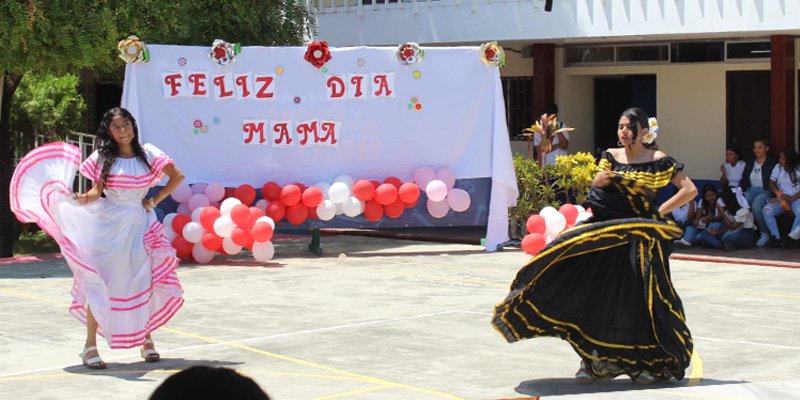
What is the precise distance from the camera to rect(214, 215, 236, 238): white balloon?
14641 mm

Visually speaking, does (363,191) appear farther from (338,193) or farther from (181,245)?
(181,245)

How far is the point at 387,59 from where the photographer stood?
1627cm

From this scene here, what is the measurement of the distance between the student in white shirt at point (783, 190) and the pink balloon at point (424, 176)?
4360 millimetres

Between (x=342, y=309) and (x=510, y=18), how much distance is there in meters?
8.99

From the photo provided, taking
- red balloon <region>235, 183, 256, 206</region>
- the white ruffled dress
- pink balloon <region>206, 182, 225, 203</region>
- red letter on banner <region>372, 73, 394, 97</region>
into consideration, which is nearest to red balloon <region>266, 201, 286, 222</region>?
red balloon <region>235, 183, 256, 206</region>

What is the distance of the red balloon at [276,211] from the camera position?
1565 cm

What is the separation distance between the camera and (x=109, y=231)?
870 centimetres

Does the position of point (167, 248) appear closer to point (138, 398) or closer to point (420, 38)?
point (138, 398)

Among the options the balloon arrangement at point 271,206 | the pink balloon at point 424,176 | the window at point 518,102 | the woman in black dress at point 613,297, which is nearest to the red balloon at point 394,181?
the balloon arrangement at point 271,206

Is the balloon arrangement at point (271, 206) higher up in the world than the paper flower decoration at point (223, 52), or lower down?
lower down

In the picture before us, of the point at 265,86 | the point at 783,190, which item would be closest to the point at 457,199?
the point at 265,86

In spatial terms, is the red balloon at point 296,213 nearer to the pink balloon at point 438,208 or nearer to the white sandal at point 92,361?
the pink balloon at point 438,208

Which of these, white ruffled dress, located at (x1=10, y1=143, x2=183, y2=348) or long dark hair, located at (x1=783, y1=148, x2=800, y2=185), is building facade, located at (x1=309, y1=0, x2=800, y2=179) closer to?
long dark hair, located at (x1=783, y1=148, x2=800, y2=185)

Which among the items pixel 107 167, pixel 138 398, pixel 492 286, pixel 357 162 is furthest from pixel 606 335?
pixel 357 162
